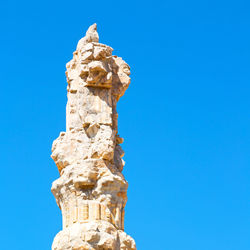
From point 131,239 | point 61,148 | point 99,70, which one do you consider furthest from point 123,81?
point 131,239

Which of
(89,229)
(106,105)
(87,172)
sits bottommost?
(89,229)

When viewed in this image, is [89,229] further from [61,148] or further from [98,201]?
[61,148]

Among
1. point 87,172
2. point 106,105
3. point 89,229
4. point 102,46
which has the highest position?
point 102,46

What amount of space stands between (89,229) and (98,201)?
1.23 meters

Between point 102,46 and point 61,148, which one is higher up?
point 102,46

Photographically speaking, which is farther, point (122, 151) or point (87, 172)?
point (122, 151)

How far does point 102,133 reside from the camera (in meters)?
32.7

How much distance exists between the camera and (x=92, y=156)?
32156 millimetres

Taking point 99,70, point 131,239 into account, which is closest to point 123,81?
point 99,70

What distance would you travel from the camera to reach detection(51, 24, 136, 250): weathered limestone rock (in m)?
31.2

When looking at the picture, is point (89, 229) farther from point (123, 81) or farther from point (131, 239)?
point (123, 81)

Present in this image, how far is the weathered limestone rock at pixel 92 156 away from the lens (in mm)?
31156

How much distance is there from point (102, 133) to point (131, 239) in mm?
3905

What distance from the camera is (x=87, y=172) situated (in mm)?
31531
